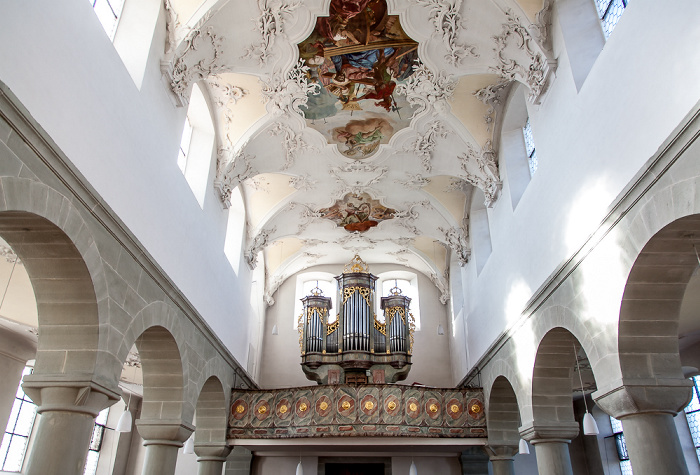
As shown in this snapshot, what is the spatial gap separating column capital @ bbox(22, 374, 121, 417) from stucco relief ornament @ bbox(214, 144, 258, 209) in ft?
23.3

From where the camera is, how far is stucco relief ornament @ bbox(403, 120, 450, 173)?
14241 millimetres

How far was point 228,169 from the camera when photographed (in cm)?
1379

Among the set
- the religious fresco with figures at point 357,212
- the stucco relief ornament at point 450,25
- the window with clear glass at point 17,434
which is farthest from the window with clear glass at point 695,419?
the window with clear glass at point 17,434

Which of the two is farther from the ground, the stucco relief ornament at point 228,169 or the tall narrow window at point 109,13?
the stucco relief ornament at point 228,169

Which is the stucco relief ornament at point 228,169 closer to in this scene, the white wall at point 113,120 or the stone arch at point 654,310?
the white wall at point 113,120

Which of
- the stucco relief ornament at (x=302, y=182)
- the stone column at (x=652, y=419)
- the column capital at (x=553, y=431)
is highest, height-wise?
the stucco relief ornament at (x=302, y=182)

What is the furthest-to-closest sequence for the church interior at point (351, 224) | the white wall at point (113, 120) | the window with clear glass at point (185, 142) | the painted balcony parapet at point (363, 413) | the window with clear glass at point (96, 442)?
the window with clear glass at point (96, 442)
the painted balcony parapet at point (363, 413)
the window with clear glass at point (185, 142)
the church interior at point (351, 224)
the white wall at point (113, 120)

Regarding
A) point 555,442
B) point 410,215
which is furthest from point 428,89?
point 555,442

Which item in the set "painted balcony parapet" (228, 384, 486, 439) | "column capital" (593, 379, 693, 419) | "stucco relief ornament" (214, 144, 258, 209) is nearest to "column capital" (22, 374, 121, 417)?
"column capital" (593, 379, 693, 419)

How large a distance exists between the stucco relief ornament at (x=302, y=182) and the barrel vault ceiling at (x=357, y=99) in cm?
4

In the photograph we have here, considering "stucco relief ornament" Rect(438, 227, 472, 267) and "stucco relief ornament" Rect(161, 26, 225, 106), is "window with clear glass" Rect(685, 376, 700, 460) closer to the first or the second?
"stucco relief ornament" Rect(438, 227, 472, 267)

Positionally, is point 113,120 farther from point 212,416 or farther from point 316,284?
point 316,284

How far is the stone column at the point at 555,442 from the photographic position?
34.5ft

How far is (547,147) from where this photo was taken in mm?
10133
